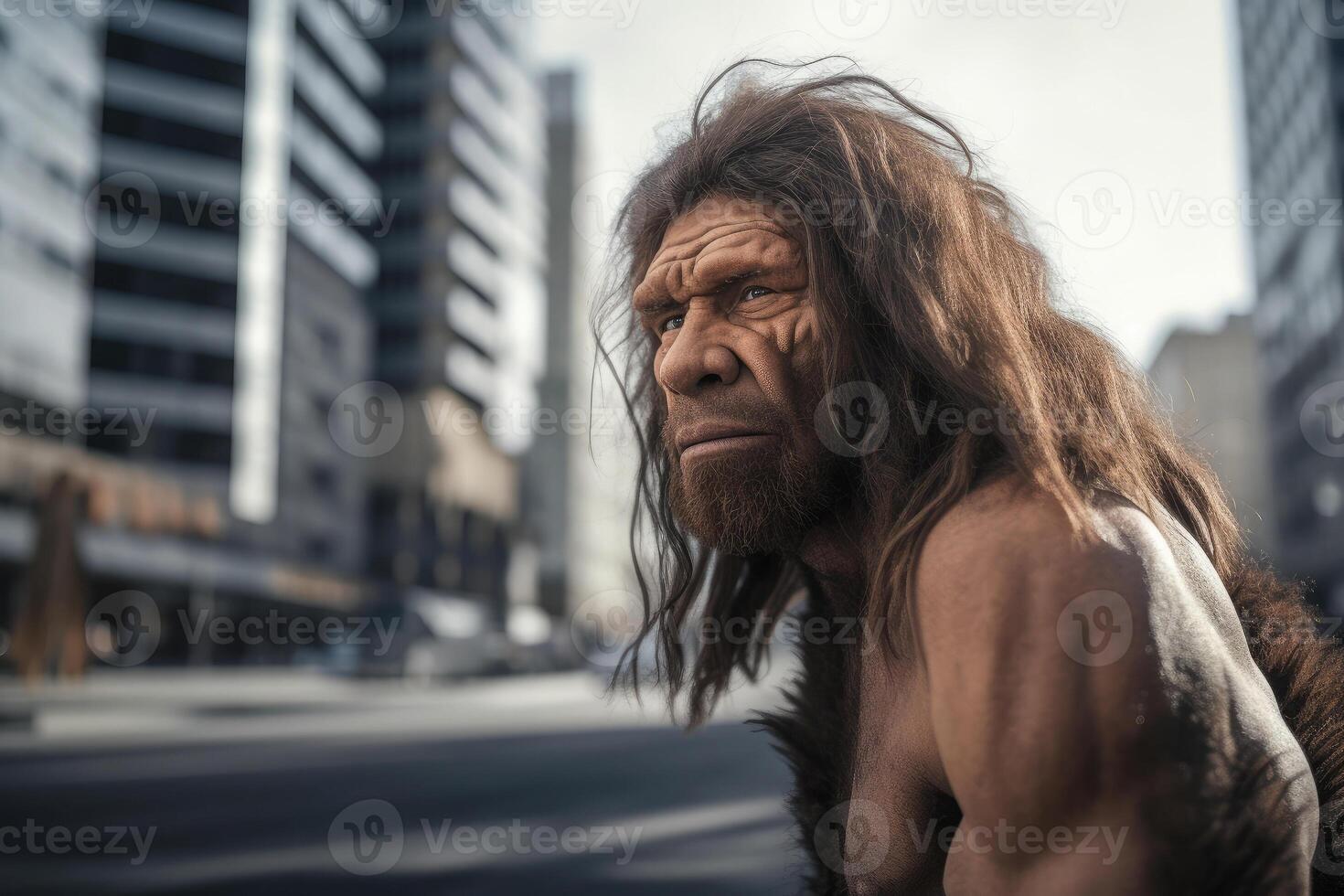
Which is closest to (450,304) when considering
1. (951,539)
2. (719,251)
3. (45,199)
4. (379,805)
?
(45,199)

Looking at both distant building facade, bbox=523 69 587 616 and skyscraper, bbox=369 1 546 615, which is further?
distant building facade, bbox=523 69 587 616

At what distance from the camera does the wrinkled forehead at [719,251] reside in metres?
1.44

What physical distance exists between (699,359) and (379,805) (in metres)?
8.09

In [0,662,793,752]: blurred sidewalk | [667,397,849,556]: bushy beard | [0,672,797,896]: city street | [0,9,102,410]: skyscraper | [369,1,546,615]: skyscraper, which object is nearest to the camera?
[667,397,849,556]: bushy beard

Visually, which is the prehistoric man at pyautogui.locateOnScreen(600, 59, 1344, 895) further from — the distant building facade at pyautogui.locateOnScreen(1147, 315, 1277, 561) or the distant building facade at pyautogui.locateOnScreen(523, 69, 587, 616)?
the distant building facade at pyautogui.locateOnScreen(1147, 315, 1277, 561)

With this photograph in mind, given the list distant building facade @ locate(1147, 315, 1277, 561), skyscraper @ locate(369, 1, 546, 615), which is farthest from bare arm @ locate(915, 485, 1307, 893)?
distant building facade @ locate(1147, 315, 1277, 561)

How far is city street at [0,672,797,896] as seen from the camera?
20.9ft

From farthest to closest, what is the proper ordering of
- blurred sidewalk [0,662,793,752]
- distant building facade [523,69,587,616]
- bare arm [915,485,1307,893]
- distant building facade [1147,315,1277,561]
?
1. distant building facade [1147,315,1277,561]
2. distant building facade [523,69,587,616]
3. blurred sidewalk [0,662,793,752]
4. bare arm [915,485,1307,893]

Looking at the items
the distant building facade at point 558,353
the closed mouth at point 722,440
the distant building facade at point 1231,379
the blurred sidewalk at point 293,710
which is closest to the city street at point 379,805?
the blurred sidewalk at point 293,710

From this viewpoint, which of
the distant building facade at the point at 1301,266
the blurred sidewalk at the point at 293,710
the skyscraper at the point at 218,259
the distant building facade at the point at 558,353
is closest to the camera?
the blurred sidewalk at the point at 293,710

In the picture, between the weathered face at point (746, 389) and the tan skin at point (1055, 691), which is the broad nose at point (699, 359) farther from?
the tan skin at point (1055, 691)

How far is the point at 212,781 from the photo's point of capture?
32.6 ft

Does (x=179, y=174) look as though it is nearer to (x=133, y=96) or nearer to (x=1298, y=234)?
(x=133, y=96)

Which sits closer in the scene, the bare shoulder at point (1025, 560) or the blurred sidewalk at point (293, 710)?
the bare shoulder at point (1025, 560)
